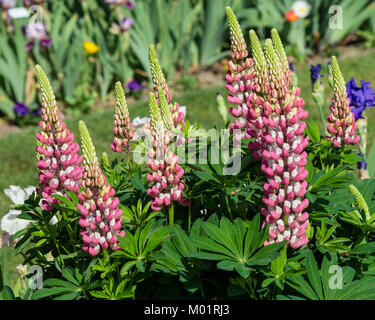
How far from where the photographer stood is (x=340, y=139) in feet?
6.00

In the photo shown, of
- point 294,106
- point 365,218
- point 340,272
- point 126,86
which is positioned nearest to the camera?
point 294,106

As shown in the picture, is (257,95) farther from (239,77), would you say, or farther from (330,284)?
(330,284)

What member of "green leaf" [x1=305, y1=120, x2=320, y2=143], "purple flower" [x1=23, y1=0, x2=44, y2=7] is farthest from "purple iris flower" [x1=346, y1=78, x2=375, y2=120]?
"purple flower" [x1=23, y1=0, x2=44, y2=7]

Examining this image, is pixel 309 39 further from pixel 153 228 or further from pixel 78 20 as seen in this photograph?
pixel 153 228

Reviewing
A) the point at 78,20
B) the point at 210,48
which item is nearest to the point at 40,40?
the point at 78,20

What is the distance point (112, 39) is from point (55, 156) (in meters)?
4.25

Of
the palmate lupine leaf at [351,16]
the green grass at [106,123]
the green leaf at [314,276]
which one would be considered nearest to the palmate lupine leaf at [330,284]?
the green leaf at [314,276]

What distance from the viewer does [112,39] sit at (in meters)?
5.76

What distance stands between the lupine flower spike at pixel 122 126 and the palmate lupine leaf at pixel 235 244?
49 cm

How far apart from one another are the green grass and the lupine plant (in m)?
2.47

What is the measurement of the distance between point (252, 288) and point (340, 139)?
0.57 metres

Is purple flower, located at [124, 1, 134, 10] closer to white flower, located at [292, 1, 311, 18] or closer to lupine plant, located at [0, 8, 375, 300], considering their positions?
Result: white flower, located at [292, 1, 311, 18]

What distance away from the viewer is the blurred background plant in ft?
17.8

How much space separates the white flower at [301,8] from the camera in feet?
20.3
